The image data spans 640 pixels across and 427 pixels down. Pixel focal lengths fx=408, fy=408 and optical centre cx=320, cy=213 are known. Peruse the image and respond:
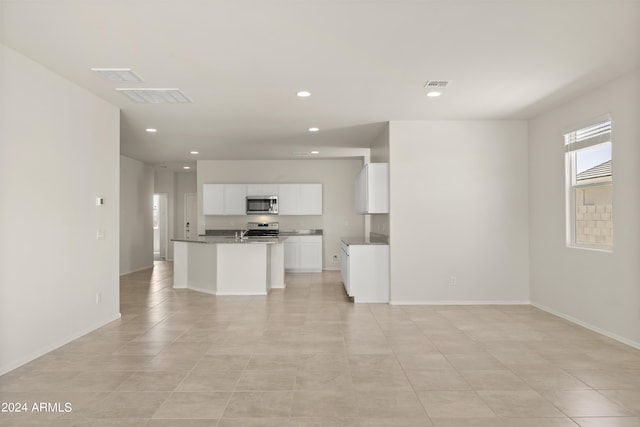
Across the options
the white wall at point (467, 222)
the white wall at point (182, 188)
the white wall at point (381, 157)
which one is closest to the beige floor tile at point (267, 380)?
Result: the white wall at point (467, 222)

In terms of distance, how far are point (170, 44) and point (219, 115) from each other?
229cm

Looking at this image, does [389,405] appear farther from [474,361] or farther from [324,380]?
[474,361]

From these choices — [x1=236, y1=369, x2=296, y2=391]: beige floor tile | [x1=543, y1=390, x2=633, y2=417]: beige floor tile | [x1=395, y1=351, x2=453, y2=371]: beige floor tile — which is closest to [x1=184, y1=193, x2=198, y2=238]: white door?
[x1=236, y1=369, x2=296, y2=391]: beige floor tile

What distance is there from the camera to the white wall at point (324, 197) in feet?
32.8

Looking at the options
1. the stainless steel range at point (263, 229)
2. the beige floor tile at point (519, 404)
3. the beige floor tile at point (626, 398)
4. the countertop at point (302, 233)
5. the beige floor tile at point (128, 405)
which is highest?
the stainless steel range at point (263, 229)

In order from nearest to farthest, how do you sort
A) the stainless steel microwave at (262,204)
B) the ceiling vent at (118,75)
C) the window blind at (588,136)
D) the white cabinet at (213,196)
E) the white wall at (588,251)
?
1. the ceiling vent at (118,75)
2. the white wall at (588,251)
3. the window blind at (588,136)
4. the stainless steel microwave at (262,204)
5. the white cabinet at (213,196)

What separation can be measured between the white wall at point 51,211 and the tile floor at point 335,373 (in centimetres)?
30

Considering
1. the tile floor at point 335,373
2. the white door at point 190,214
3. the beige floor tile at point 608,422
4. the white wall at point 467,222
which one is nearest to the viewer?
the beige floor tile at point 608,422

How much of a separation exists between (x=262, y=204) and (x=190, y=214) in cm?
357

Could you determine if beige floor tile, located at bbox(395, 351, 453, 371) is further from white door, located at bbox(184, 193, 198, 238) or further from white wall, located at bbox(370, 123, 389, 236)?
white door, located at bbox(184, 193, 198, 238)

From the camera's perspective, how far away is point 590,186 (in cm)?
473

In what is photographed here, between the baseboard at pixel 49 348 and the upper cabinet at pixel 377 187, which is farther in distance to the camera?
the upper cabinet at pixel 377 187

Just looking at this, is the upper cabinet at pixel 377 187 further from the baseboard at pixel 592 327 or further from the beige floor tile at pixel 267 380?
the beige floor tile at pixel 267 380

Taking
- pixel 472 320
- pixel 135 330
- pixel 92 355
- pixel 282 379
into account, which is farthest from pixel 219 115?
pixel 472 320
